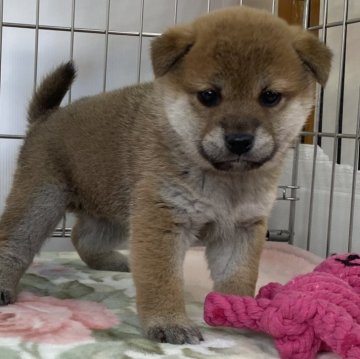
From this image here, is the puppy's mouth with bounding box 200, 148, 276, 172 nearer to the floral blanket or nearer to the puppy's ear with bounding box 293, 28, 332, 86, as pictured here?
the puppy's ear with bounding box 293, 28, 332, 86

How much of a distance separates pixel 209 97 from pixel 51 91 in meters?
0.74

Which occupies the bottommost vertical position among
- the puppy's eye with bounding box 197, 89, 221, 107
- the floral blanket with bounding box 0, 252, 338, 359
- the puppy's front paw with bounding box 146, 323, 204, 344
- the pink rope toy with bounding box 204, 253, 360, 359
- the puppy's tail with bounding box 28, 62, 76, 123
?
the floral blanket with bounding box 0, 252, 338, 359

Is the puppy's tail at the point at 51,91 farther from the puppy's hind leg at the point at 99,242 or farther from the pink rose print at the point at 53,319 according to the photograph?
the pink rose print at the point at 53,319

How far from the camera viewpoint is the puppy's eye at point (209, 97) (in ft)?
3.99

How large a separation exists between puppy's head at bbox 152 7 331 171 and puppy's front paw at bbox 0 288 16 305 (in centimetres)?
58

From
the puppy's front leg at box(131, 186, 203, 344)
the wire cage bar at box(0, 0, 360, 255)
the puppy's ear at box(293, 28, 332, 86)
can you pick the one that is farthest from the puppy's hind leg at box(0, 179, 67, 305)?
the puppy's ear at box(293, 28, 332, 86)

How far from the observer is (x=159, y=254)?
1261 mm

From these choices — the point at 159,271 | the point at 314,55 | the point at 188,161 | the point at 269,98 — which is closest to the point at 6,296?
the point at 159,271

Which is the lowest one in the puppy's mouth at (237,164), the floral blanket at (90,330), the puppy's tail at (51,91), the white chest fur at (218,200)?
the floral blanket at (90,330)

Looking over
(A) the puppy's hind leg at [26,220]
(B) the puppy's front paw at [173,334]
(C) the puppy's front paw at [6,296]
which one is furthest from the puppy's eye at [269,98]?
(C) the puppy's front paw at [6,296]

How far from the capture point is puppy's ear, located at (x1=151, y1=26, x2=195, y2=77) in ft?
4.26

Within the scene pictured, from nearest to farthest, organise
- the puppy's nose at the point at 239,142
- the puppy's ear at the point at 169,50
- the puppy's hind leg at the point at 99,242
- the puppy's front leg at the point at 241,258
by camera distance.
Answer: the puppy's nose at the point at 239,142 → the puppy's ear at the point at 169,50 → the puppy's front leg at the point at 241,258 → the puppy's hind leg at the point at 99,242

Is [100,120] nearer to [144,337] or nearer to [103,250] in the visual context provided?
[103,250]

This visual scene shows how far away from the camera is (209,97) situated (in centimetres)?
123
